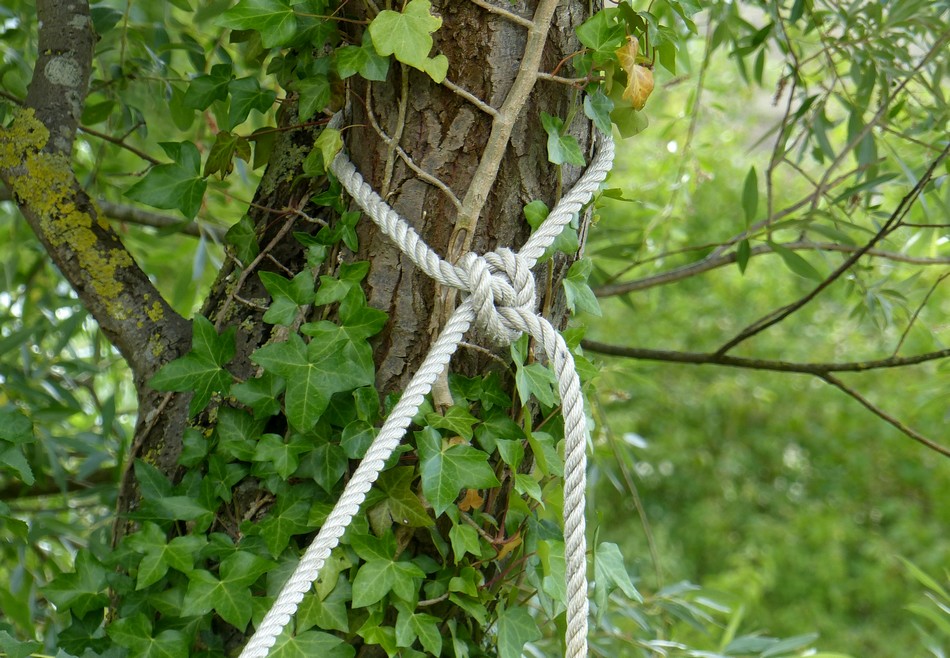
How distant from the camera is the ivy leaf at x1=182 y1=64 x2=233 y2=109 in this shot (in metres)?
0.78

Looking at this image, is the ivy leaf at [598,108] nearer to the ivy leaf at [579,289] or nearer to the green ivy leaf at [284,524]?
the ivy leaf at [579,289]

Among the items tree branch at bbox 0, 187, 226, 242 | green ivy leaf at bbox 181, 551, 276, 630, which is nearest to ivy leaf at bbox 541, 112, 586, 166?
green ivy leaf at bbox 181, 551, 276, 630

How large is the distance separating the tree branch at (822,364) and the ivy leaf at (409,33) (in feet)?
1.42

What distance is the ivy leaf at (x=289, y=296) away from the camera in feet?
2.19

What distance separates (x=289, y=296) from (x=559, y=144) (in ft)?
0.75

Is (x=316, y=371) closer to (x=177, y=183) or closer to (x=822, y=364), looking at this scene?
(x=177, y=183)

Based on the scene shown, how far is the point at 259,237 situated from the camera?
0.75 meters

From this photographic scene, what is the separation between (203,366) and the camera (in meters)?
0.70

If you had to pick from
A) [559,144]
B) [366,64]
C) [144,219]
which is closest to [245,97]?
[366,64]

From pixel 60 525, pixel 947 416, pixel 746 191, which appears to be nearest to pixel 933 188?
pixel 746 191

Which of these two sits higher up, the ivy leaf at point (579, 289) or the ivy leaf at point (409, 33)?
the ivy leaf at point (409, 33)

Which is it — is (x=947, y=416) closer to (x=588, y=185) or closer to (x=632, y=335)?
(x=588, y=185)

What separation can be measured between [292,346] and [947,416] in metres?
0.93

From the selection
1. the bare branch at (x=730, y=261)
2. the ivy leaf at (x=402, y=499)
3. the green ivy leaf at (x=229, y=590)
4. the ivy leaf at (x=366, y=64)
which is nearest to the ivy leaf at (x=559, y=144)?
the ivy leaf at (x=366, y=64)
